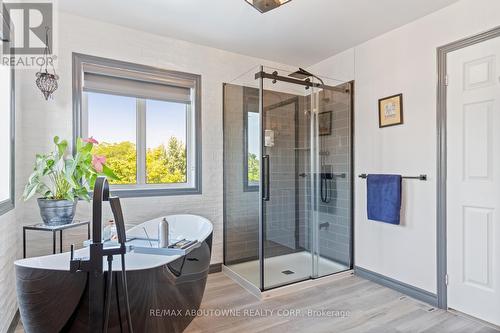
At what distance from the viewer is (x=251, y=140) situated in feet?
10.1

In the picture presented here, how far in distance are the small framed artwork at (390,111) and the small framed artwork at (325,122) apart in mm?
582

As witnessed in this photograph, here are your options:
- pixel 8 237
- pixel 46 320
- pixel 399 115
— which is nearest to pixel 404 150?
pixel 399 115

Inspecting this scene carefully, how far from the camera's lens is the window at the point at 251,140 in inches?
117

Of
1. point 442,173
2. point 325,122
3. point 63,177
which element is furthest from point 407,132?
point 63,177

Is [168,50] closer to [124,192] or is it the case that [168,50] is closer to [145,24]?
[145,24]

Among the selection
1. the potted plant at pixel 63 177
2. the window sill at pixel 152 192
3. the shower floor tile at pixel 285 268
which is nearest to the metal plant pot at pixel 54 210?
the potted plant at pixel 63 177

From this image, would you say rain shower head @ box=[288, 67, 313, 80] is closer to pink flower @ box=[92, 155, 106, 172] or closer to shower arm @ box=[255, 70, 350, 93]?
shower arm @ box=[255, 70, 350, 93]

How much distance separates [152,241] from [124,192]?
2.36 feet

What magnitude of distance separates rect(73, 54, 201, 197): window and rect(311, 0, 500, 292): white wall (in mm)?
1890

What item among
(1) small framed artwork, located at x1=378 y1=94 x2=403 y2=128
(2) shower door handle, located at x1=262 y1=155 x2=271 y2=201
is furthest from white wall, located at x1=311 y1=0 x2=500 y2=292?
(2) shower door handle, located at x1=262 y1=155 x2=271 y2=201

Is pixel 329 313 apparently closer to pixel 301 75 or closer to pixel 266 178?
pixel 266 178

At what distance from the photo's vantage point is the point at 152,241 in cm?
238

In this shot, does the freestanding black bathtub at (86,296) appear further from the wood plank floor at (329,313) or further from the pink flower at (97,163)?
the pink flower at (97,163)

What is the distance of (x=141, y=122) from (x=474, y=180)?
3109 millimetres
